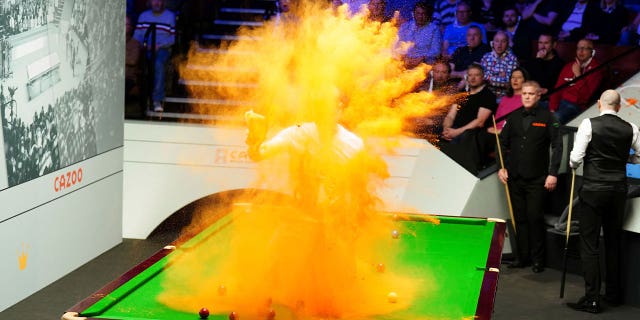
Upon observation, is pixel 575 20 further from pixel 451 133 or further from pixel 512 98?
pixel 451 133

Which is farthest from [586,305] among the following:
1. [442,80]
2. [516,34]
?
[516,34]

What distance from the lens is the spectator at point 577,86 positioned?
9.35 meters

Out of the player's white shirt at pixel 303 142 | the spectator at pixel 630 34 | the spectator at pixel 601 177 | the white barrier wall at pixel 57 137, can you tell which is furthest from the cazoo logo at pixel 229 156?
the player's white shirt at pixel 303 142

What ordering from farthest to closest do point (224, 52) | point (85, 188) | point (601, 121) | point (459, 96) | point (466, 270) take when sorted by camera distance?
point (224, 52), point (459, 96), point (85, 188), point (601, 121), point (466, 270)

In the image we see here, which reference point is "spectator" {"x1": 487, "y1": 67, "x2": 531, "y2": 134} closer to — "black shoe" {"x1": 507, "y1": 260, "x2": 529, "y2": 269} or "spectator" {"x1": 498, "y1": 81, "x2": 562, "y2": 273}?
"spectator" {"x1": 498, "y1": 81, "x2": 562, "y2": 273}

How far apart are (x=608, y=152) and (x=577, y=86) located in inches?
89.4

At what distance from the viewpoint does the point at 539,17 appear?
991 centimetres

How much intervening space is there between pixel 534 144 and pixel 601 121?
1350 mm

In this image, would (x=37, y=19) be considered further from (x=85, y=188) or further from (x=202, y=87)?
(x=202, y=87)

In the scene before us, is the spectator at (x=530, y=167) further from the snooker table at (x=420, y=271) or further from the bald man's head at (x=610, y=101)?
the snooker table at (x=420, y=271)

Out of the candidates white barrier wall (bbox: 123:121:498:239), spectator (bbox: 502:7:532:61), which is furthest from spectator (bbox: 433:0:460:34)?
white barrier wall (bbox: 123:121:498:239)

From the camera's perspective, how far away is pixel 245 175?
31.6 ft

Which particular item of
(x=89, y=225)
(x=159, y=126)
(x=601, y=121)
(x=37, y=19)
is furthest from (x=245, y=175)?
(x=601, y=121)

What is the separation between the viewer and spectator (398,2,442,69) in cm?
970
